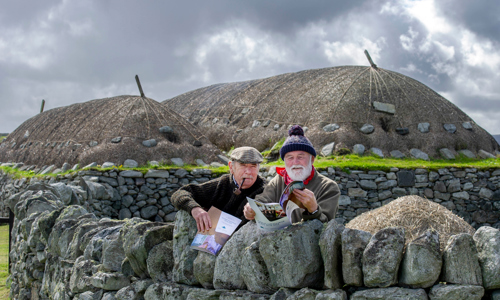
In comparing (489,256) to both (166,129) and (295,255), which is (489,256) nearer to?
(295,255)

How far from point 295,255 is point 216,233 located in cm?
81

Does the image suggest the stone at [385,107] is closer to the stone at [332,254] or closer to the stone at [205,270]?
the stone at [205,270]

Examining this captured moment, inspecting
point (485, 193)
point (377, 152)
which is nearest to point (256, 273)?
point (485, 193)

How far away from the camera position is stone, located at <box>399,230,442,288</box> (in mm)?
2070

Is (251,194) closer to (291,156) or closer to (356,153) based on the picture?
(291,156)

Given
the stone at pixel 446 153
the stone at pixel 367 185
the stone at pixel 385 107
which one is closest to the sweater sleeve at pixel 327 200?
the stone at pixel 367 185

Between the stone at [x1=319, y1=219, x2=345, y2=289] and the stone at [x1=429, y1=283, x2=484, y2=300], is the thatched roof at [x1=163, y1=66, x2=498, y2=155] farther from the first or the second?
the stone at [x1=429, y1=283, x2=484, y2=300]

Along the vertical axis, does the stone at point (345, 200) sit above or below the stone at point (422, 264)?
above

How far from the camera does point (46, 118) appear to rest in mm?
18406

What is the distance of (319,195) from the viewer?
9.91 ft

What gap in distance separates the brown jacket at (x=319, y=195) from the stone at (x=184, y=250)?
1.97ft

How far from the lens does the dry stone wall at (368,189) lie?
10.4 metres

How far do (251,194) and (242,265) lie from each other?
34.6 inches

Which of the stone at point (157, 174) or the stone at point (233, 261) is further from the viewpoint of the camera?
the stone at point (157, 174)
